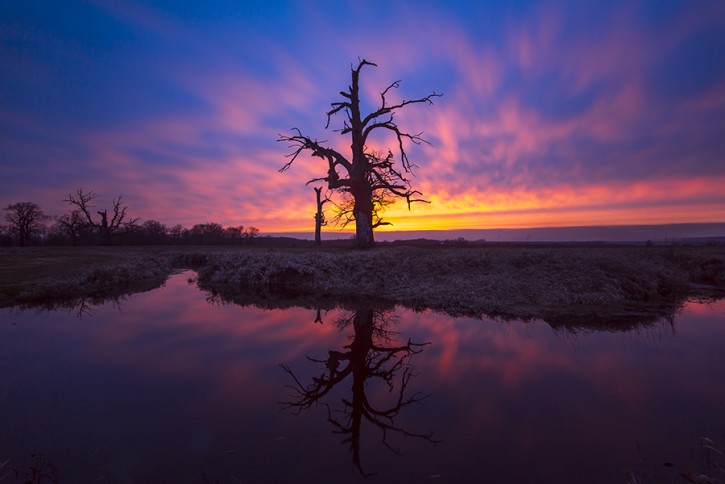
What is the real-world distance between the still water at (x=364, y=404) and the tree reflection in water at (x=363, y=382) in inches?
1.5

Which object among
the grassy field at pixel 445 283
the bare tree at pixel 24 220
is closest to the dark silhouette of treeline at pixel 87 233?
the bare tree at pixel 24 220

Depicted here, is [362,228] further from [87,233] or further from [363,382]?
[87,233]

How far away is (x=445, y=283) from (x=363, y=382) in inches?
387

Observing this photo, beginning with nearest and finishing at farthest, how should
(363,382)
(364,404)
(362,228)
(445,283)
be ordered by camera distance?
(364,404)
(363,382)
(445,283)
(362,228)

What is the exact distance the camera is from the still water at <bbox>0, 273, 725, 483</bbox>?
4172 millimetres

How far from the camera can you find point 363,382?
6781mm

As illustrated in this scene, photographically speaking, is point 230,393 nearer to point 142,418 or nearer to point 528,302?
point 142,418

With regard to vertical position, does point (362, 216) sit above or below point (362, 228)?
above

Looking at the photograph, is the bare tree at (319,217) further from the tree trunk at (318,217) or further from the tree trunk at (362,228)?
the tree trunk at (362,228)

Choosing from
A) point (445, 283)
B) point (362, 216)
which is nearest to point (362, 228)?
point (362, 216)

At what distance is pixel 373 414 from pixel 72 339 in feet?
30.1

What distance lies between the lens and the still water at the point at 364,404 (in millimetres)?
4172

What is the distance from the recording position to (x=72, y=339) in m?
9.49

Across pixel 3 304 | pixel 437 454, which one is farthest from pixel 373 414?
pixel 3 304
